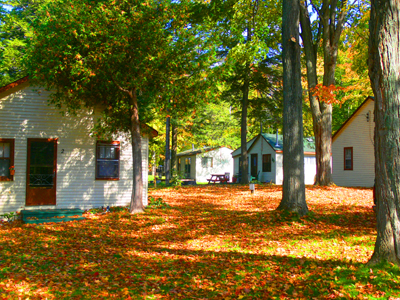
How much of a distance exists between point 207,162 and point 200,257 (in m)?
30.8

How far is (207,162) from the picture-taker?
3741cm

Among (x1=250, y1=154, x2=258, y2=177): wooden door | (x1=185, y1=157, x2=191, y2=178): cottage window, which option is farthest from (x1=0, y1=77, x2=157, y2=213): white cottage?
(x1=185, y1=157, x2=191, y2=178): cottage window

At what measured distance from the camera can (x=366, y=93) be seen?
21.9 meters

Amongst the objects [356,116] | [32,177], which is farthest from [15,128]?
[356,116]

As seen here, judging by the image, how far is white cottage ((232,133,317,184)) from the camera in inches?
1073

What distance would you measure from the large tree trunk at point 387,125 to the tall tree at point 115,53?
21.6ft

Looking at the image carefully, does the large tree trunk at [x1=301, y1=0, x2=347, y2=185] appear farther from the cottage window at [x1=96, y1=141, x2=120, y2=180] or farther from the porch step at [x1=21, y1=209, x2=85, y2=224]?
the porch step at [x1=21, y1=209, x2=85, y2=224]

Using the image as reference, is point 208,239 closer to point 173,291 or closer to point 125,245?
point 125,245

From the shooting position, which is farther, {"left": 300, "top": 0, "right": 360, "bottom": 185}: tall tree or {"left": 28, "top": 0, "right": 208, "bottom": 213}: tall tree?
{"left": 300, "top": 0, "right": 360, "bottom": 185}: tall tree

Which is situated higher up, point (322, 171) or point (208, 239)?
point (322, 171)

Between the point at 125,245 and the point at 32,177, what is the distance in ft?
19.1

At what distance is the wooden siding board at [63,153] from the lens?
→ 37.3 ft

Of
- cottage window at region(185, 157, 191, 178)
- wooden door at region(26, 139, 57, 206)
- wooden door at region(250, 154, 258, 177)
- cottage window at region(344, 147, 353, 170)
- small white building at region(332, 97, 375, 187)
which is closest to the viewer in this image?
wooden door at region(26, 139, 57, 206)

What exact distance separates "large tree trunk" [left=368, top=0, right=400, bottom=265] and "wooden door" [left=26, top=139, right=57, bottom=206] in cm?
1050
